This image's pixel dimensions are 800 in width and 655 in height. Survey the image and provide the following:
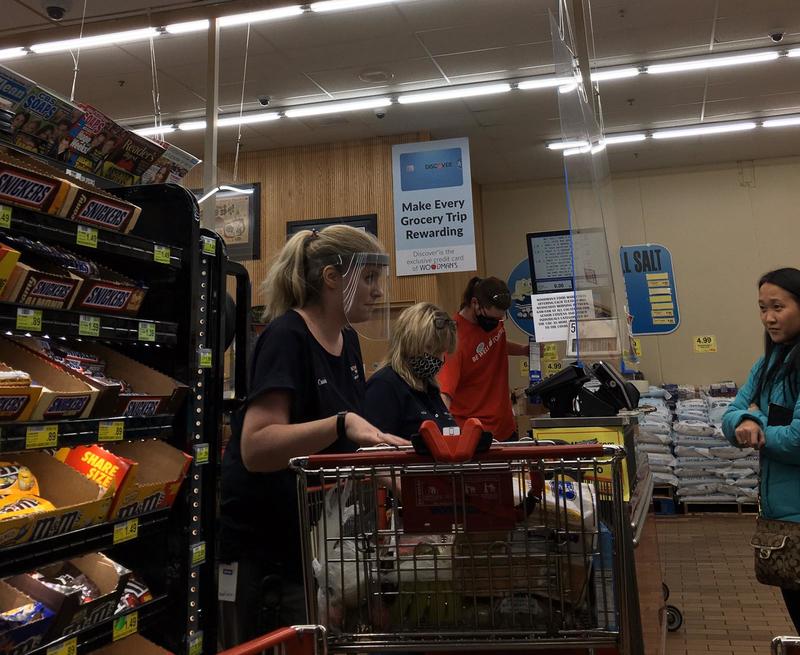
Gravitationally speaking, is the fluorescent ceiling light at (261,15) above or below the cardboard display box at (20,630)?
above

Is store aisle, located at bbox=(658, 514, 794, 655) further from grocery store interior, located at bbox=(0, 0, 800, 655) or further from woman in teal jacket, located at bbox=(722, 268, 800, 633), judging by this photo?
woman in teal jacket, located at bbox=(722, 268, 800, 633)

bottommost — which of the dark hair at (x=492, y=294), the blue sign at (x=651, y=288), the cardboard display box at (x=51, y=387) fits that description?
the cardboard display box at (x=51, y=387)

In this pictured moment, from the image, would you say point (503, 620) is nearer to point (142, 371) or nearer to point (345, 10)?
point (142, 371)

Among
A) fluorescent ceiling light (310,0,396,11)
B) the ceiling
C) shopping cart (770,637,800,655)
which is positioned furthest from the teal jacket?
fluorescent ceiling light (310,0,396,11)

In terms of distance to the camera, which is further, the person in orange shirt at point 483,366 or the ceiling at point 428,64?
the ceiling at point 428,64

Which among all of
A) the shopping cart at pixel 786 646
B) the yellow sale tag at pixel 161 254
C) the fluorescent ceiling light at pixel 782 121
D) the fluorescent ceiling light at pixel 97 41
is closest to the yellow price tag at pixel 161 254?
the yellow sale tag at pixel 161 254

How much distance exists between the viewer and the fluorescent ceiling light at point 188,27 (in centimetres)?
571

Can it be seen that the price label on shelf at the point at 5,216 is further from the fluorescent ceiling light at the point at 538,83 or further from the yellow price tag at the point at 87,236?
the fluorescent ceiling light at the point at 538,83

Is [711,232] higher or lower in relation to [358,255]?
higher

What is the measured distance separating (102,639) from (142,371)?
0.62 m

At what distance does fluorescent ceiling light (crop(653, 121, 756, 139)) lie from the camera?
Result: 8461 mm

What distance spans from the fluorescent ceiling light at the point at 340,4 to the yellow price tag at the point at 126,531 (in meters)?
4.73

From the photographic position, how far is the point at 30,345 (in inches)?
65.2

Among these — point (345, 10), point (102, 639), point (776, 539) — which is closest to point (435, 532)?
point (102, 639)
